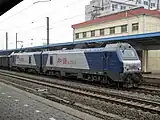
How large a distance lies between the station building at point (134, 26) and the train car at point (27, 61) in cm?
1293

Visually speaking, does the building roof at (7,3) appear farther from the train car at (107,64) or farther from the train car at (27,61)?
the train car at (27,61)

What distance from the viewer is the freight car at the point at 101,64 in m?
18.2

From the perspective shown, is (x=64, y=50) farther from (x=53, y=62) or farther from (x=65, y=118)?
(x=65, y=118)

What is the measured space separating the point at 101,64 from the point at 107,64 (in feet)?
2.26

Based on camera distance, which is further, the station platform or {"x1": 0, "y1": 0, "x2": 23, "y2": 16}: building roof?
the station platform

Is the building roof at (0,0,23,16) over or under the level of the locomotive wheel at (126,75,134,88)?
over

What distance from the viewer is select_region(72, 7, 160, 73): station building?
38.9 meters

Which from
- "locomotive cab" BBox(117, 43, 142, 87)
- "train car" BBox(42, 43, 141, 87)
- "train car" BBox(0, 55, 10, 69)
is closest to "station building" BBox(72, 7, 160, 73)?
"train car" BBox(42, 43, 141, 87)

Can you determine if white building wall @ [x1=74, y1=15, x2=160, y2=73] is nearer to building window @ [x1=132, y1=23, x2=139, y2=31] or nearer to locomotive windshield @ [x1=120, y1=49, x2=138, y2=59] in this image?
building window @ [x1=132, y1=23, x2=139, y2=31]

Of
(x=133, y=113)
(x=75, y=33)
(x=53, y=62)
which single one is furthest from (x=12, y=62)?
(x=133, y=113)

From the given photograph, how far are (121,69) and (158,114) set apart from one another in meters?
7.76

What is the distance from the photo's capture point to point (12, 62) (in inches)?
1593

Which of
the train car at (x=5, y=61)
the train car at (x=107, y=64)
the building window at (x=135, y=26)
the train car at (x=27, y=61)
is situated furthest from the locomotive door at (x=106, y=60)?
the train car at (x=5, y=61)

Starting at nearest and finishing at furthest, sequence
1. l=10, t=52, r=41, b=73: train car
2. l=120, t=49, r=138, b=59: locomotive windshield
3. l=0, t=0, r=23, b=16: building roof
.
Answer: l=0, t=0, r=23, b=16: building roof → l=120, t=49, r=138, b=59: locomotive windshield → l=10, t=52, r=41, b=73: train car
